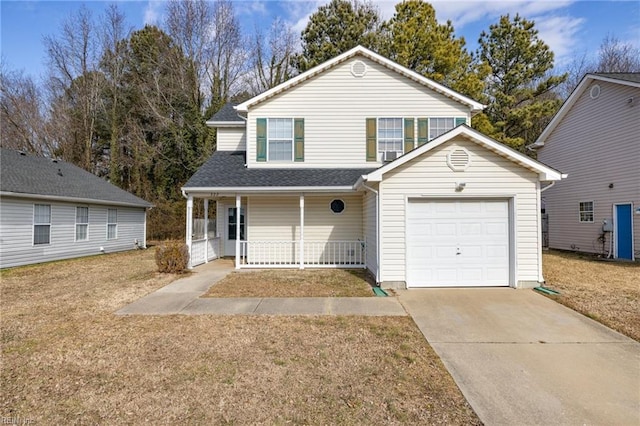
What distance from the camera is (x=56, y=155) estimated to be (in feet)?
83.2

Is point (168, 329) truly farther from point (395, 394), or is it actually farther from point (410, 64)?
point (410, 64)

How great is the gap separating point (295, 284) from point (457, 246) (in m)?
4.32

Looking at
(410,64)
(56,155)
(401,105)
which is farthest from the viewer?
(56,155)

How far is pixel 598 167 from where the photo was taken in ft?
45.9

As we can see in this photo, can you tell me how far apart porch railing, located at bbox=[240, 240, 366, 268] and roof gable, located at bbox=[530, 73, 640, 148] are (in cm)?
1209

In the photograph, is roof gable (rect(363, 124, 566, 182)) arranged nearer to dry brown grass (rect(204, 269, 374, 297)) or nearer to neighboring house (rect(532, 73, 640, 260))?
dry brown grass (rect(204, 269, 374, 297))

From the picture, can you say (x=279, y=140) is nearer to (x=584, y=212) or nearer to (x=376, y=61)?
(x=376, y=61)

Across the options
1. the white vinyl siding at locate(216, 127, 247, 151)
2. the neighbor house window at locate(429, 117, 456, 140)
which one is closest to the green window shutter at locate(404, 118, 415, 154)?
the neighbor house window at locate(429, 117, 456, 140)

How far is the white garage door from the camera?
818 centimetres

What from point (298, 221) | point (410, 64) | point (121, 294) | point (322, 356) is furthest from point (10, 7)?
point (410, 64)

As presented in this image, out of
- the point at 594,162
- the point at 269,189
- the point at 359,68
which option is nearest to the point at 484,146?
the point at 359,68

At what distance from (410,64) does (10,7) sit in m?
20.4

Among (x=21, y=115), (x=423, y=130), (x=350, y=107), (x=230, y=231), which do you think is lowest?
(x=230, y=231)

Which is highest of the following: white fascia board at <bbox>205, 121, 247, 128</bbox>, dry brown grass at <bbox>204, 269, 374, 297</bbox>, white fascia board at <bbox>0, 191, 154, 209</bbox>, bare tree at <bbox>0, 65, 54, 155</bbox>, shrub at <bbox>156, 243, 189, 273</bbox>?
bare tree at <bbox>0, 65, 54, 155</bbox>
